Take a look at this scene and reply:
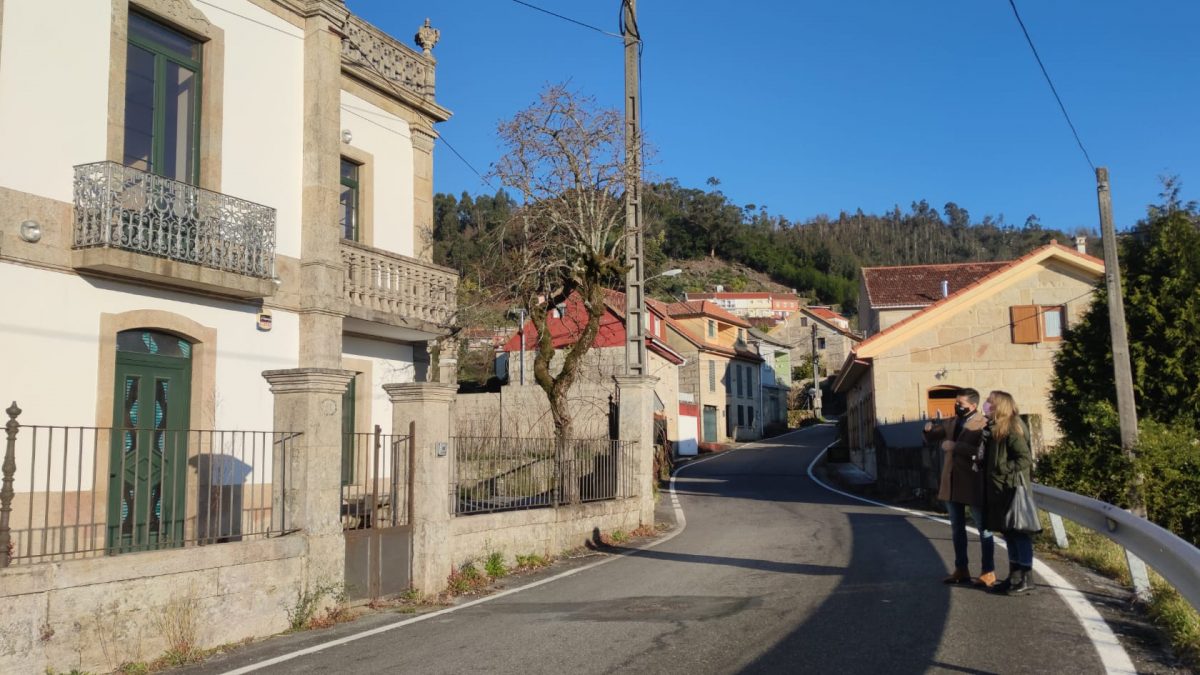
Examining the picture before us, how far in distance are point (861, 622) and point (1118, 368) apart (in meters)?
11.1

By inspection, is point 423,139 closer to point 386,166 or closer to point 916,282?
A: point 386,166

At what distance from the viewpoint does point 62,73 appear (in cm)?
1155

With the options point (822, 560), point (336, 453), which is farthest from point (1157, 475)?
point (336, 453)

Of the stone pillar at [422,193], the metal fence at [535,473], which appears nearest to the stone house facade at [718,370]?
the stone pillar at [422,193]

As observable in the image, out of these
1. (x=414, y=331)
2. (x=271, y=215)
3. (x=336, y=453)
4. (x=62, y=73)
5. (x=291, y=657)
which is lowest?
(x=291, y=657)

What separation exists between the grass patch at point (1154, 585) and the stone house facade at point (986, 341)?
16912 millimetres

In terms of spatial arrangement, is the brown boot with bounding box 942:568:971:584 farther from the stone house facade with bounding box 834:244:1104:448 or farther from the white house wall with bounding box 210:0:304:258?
the stone house facade with bounding box 834:244:1104:448

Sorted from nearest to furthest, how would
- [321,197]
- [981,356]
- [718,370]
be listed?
[321,197] → [981,356] → [718,370]

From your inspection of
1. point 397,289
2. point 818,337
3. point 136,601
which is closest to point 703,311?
point 818,337

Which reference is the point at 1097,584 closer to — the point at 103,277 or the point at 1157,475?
the point at 1157,475

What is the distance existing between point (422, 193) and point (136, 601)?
1264 cm

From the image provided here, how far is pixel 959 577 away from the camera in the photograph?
8695mm

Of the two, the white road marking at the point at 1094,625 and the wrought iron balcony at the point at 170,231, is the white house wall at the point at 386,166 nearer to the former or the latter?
the wrought iron balcony at the point at 170,231

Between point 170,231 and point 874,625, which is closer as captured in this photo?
point 874,625
